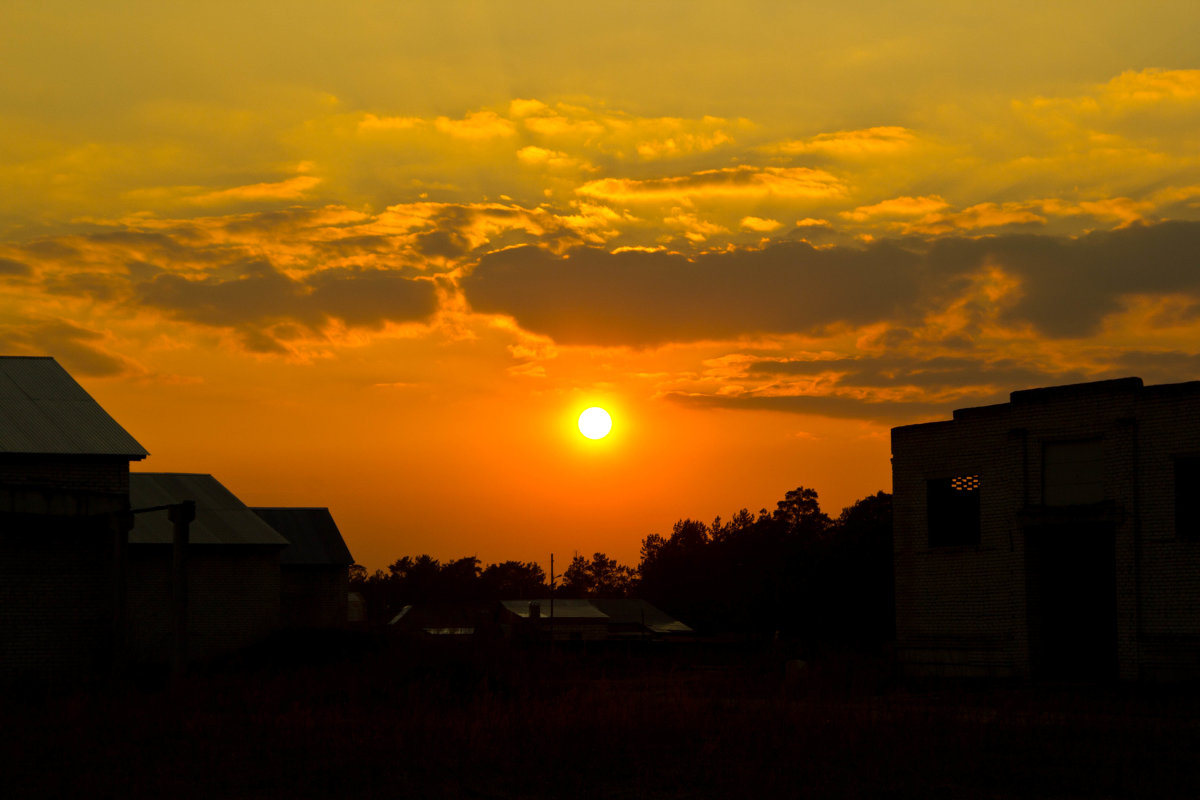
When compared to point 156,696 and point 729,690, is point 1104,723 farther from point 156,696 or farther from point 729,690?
point 156,696

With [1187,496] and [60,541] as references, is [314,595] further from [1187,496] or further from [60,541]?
[1187,496]

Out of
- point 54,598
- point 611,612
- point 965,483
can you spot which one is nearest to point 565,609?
point 611,612

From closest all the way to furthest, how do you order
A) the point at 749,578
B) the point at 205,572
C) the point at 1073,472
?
the point at 1073,472 → the point at 205,572 → the point at 749,578

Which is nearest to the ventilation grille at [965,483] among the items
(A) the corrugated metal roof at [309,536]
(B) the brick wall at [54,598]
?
(B) the brick wall at [54,598]

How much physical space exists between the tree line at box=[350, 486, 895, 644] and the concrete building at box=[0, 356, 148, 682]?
3156cm

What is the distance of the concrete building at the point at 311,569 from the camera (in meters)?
61.7

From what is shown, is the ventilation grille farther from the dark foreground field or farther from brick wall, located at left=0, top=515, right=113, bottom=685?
brick wall, located at left=0, top=515, right=113, bottom=685

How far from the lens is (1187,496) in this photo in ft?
88.5

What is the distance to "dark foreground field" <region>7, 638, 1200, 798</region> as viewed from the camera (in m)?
12.5

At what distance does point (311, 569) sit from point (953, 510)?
4039 cm

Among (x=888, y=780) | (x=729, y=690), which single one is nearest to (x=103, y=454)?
(x=729, y=690)

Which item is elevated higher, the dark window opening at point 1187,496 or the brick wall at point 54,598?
the dark window opening at point 1187,496

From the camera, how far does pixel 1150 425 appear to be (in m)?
27.6

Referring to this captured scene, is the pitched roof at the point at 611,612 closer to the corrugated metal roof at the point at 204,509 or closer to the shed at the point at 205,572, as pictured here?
the corrugated metal roof at the point at 204,509
